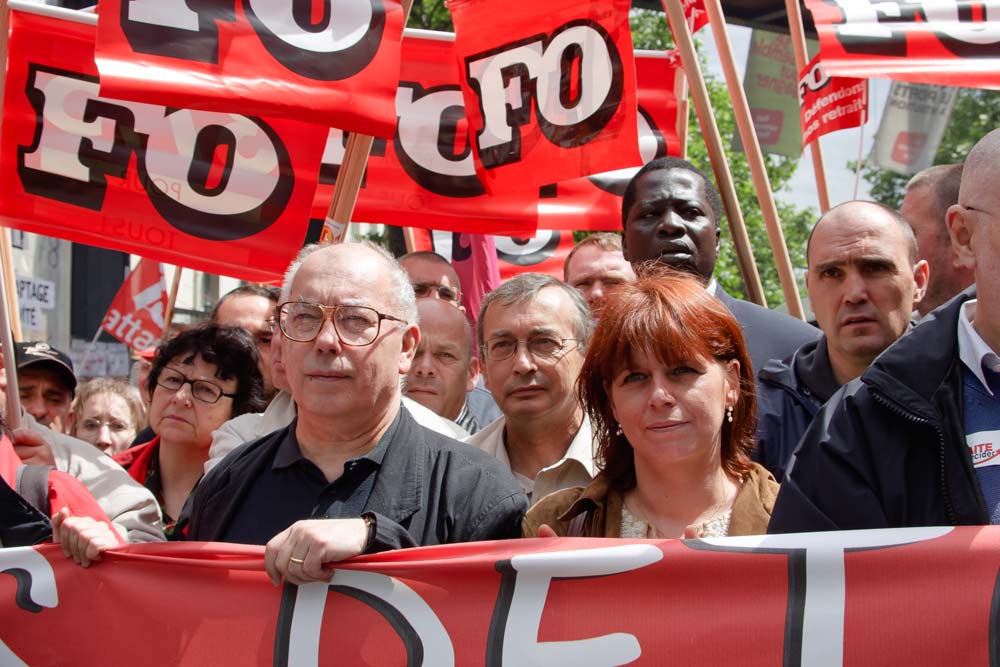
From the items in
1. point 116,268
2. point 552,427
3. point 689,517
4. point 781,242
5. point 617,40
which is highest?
point 116,268

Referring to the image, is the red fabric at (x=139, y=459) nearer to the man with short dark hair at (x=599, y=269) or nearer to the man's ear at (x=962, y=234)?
the man with short dark hair at (x=599, y=269)

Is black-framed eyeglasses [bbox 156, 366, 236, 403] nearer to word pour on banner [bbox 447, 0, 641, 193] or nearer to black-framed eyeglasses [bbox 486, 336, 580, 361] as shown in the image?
black-framed eyeglasses [bbox 486, 336, 580, 361]

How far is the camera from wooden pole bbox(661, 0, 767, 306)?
495cm

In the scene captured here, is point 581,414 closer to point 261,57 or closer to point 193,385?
point 193,385

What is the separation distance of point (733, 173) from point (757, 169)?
2202cm

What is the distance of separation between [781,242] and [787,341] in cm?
141

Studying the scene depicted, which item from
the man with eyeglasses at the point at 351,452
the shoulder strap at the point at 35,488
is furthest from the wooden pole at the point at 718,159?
the shoulder strap at the point at 35,488

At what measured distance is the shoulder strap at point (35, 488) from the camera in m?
2.90

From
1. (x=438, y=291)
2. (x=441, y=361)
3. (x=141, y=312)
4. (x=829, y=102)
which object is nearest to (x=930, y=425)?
(x=441, y=361)

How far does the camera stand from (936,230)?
14.3 ft

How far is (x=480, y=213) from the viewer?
17.3 feet

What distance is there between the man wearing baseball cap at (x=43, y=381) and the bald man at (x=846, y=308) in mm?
2750

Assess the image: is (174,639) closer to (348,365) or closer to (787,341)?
(348,365)

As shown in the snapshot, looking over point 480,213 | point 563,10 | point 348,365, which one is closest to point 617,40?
point 563,10
